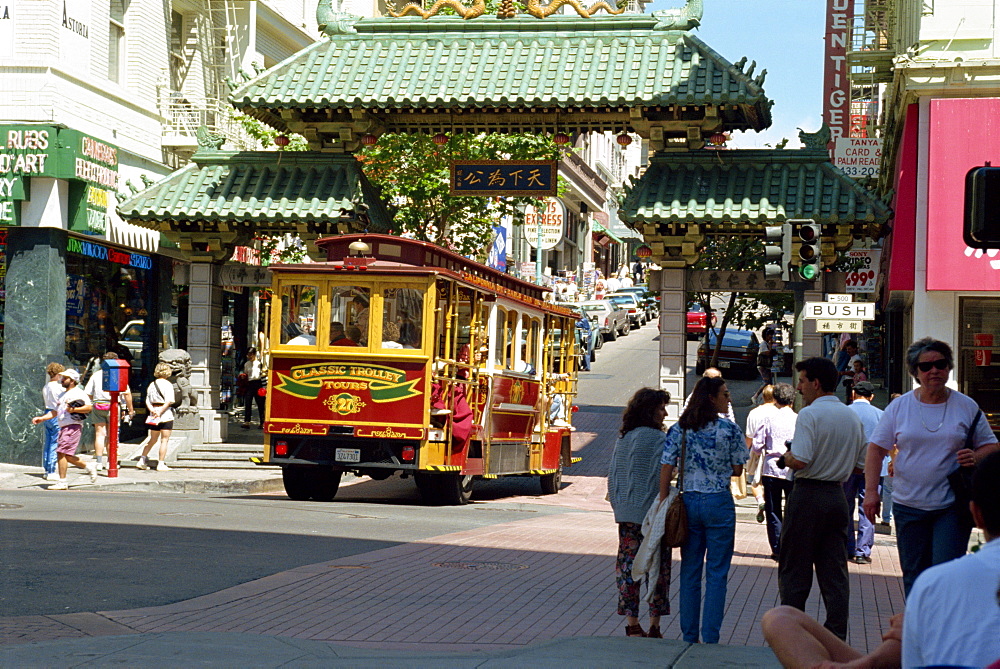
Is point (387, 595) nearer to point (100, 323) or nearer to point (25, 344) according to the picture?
point (25, 344)

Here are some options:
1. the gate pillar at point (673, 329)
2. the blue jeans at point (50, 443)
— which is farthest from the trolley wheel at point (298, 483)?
the gate pillar at point (673, 329)

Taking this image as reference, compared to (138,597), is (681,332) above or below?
above

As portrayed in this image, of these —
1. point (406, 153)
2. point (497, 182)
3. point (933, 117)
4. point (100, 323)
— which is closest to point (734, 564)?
point (933, 117)

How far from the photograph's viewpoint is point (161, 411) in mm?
21391

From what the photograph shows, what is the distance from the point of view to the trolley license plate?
57.5 ft

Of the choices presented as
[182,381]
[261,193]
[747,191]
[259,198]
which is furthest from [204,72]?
[747,191]

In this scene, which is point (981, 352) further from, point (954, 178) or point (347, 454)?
point (347, 454)

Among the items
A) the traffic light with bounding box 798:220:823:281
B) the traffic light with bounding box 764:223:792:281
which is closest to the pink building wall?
the traffic light with bounding box 798:220:823:281

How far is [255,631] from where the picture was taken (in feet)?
28.6

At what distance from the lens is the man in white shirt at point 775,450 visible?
1334cm

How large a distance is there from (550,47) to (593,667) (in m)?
16.7

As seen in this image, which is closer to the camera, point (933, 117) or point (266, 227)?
point (933, 117)

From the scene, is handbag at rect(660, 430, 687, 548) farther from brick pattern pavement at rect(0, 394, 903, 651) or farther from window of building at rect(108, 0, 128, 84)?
window of building at rect(108, 0, 128, 84)

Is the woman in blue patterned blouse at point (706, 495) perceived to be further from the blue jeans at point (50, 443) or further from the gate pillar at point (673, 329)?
the blue jeans at point (50, 443)
